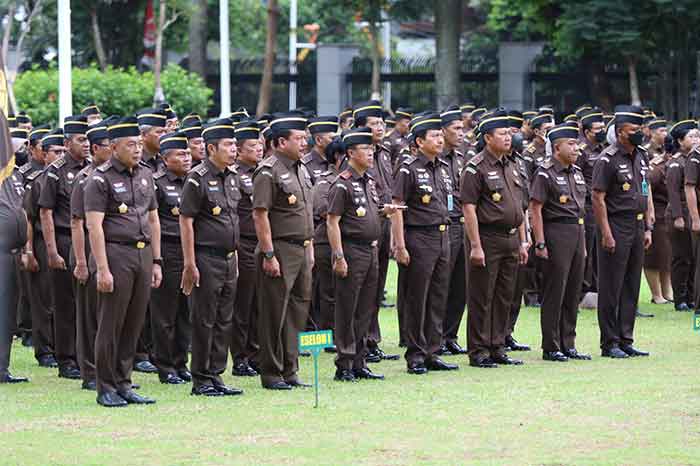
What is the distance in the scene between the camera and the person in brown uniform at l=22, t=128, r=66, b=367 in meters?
15.0

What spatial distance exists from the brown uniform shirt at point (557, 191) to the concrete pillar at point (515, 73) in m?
27.7

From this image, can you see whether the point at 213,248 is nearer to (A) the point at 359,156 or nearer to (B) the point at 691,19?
(A) the point at 359,156

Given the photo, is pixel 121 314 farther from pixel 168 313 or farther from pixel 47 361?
pixel 47 361

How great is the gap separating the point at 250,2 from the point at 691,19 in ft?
68.7

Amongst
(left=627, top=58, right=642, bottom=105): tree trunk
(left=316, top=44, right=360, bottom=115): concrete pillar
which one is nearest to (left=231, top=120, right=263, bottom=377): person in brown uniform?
(left=627, top=58, right=642, bottom=105): tree trunk

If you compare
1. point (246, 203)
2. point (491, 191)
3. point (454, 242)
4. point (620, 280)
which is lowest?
point (620, 280)

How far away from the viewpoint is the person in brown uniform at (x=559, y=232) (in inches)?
590

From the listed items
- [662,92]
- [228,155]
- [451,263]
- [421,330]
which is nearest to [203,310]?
[228,155]

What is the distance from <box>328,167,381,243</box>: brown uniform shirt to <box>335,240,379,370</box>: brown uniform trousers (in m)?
0.10

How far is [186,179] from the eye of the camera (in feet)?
42.7

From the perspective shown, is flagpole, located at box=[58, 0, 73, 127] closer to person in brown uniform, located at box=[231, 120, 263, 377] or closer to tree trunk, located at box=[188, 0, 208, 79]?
person in brown uniform, located at box=[231, 120, 263, 377]

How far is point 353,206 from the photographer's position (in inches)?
538

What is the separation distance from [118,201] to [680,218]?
9371 millimetres

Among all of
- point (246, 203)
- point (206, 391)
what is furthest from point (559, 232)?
point (206, 391)
